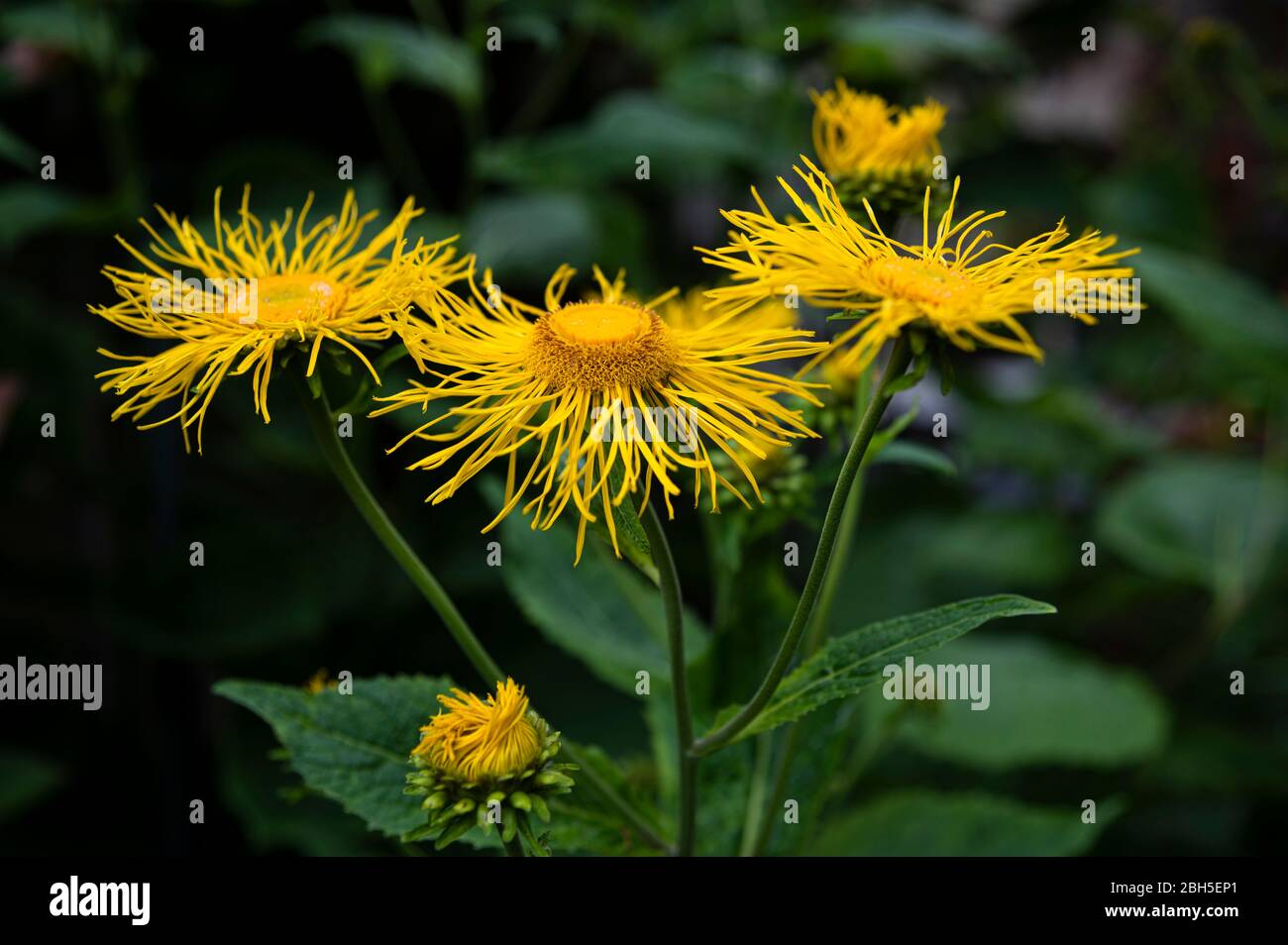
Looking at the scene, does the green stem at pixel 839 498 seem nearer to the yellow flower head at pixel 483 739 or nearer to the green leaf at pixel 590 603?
the yellow flower head at pixel 483 739

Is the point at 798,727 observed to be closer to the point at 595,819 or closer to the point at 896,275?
the point at 595,819

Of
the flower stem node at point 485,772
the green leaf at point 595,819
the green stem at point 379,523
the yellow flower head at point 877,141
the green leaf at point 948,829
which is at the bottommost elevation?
the green leaf at point 948,829

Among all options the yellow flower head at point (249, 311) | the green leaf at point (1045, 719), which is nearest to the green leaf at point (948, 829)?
the green leaf at point (1045, 719)

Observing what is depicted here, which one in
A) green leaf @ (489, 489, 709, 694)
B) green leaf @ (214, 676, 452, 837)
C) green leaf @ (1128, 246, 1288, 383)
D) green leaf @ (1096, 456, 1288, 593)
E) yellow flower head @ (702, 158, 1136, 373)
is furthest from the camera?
green leaf @ (1096, 456, 1288, 593)

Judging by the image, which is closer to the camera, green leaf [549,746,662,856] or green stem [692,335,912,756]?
green stem [692,335,912,756]

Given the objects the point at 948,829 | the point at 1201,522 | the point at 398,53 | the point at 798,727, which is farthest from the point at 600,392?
the point at 1201,522

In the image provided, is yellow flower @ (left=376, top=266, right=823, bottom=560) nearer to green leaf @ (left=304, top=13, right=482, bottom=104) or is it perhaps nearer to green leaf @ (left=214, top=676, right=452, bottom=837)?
green leaf @ (left=214, top=676, right=452, bottom=837)

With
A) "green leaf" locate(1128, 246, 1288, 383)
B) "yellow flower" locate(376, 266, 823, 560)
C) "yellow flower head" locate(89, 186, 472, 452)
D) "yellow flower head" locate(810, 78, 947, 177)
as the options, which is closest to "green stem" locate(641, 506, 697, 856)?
"yellow flower" locate(376, 266, 823, 560)

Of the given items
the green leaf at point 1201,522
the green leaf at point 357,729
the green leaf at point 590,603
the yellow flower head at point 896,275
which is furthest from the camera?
the green leaf at point 1201,522

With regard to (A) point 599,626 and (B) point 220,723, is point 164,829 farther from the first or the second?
(A) point 599,626

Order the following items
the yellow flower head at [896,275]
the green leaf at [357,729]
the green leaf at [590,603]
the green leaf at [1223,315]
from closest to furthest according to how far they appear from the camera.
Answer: the yellow flower head at [896,275]
the green leaf at [357,729]
the green leaf at [590,603]
the green leaf at [1223,315]
